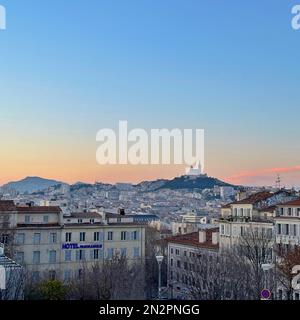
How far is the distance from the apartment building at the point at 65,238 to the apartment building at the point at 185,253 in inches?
32.6

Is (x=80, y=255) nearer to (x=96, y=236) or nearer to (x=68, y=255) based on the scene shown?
(x=68, y=255)

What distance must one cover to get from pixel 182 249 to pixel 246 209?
170 centimetres

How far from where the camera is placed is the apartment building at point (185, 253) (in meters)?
8.39

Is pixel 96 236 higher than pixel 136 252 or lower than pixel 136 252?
higher

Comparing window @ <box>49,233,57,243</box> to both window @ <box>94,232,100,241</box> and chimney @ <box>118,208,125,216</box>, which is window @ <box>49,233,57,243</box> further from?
chimney @ <box>118,208,125,216</box>

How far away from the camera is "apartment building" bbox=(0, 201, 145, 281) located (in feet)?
26.1

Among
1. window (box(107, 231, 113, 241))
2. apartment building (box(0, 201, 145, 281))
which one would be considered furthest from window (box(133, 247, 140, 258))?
window (box(107, 231, 113, 241))

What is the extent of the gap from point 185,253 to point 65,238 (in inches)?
91.2

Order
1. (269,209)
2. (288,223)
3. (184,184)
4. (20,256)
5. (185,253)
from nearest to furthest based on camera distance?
1. (184,184)
2. (288,223)
3. (20,256)
4. (269,209)
5. (185,253)

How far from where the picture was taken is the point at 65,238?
8414 millimetres

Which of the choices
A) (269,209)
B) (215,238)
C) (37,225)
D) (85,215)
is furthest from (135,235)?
(269,209)

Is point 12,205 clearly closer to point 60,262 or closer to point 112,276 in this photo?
point 60,262

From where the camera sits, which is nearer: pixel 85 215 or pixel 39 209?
pixel 39 209

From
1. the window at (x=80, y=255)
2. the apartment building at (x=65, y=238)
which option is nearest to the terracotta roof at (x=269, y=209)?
the apartment building at (x=65, y=238)
